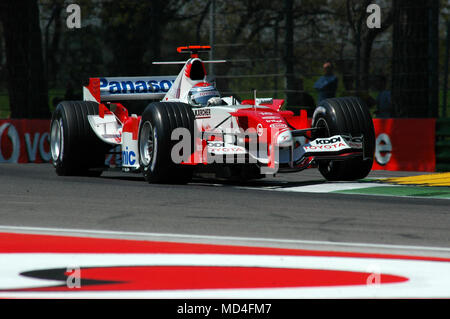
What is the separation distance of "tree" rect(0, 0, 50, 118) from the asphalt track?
28.6 ft

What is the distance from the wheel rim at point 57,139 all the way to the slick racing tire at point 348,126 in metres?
3.49

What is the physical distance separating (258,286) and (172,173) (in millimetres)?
5483

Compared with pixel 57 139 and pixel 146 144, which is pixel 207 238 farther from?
pixel 57 139

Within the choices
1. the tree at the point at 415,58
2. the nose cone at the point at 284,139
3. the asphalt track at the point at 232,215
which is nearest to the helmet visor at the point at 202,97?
the asphalt track at the point at 232,215

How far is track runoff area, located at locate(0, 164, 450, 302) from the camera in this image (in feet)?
15.1

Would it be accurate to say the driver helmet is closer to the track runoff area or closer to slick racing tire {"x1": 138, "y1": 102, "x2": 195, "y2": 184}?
slick racing tire {"x1": 138, "y1": 102, "x2": 195, "y2": 184}

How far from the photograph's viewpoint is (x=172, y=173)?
10109 millimetres

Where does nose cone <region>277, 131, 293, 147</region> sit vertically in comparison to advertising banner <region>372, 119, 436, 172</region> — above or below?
above

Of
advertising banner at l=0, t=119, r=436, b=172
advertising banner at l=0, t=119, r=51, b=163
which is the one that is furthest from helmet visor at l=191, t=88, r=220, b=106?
advertising banner at l=0, t=119, r=51, b=163

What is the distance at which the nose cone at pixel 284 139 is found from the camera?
31.0ft

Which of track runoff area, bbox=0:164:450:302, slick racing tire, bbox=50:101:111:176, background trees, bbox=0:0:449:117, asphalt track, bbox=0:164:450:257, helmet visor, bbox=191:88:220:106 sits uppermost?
background trees, bbox=0:0:449:117

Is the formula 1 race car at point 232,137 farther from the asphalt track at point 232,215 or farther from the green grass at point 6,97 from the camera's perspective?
the green grass at point 6,97

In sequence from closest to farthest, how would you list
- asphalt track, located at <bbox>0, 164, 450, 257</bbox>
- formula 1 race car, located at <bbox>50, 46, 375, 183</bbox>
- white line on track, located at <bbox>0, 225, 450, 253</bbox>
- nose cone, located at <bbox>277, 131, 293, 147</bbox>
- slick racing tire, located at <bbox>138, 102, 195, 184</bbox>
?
white line on track, located at <bbox>0, 225, 450, 253</bbox>
asphalt track, located at <bbox>0, 164, 450, 257</bbox>
nose cone, located at <bbox>277, 131, 293, 147</bbox>
formula 1 race car, located at <bbox>50, 46, 375, 183</bbox>
slick racing tire, located at <bbox>138, 102, 195, 184</bbox>
